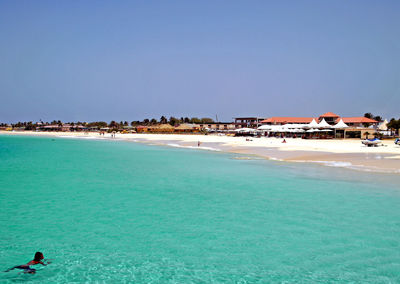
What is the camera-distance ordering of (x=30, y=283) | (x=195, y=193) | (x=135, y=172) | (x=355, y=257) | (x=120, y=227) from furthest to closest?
(x=135, y=172) < (x=195, y=193) < (x=120, y=227) < (x=355, y=257) < (x=30, y=283)

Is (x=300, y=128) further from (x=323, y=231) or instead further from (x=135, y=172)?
(x=323, y=231)

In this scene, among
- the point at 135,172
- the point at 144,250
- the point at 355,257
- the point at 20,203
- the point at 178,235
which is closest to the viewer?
the point at 355,257

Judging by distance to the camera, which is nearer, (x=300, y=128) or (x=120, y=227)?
(x=120, y=227)

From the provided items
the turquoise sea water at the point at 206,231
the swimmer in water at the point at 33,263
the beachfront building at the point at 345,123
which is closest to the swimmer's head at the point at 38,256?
the swimmer in water at the point at 33,263

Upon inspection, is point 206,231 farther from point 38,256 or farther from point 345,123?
point 345,123

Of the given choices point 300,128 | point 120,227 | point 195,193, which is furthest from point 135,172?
point 300,128

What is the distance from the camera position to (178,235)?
31.8ft

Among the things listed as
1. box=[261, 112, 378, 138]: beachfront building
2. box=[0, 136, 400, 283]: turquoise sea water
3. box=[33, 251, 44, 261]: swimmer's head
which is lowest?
box=[0, 136, 400, 283]: turquoise sea water

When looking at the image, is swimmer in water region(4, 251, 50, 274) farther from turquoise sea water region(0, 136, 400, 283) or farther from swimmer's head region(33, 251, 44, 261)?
turquoise sea water region(0, 136, 400, 283)

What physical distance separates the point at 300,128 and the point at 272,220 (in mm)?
56423

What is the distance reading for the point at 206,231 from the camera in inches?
395

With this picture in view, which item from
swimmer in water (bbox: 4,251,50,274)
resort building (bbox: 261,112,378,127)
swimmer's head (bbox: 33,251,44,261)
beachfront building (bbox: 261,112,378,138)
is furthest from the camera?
resort building (bbox: 261,112,378,127)

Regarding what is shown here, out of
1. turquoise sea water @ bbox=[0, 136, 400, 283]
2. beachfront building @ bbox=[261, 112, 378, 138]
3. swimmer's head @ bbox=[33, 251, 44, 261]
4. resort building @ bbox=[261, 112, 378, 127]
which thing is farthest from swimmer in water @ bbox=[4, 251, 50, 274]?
resort building @ bbox=[261, 112, 378, 127]

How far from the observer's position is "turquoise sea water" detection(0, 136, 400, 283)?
24.2ft
